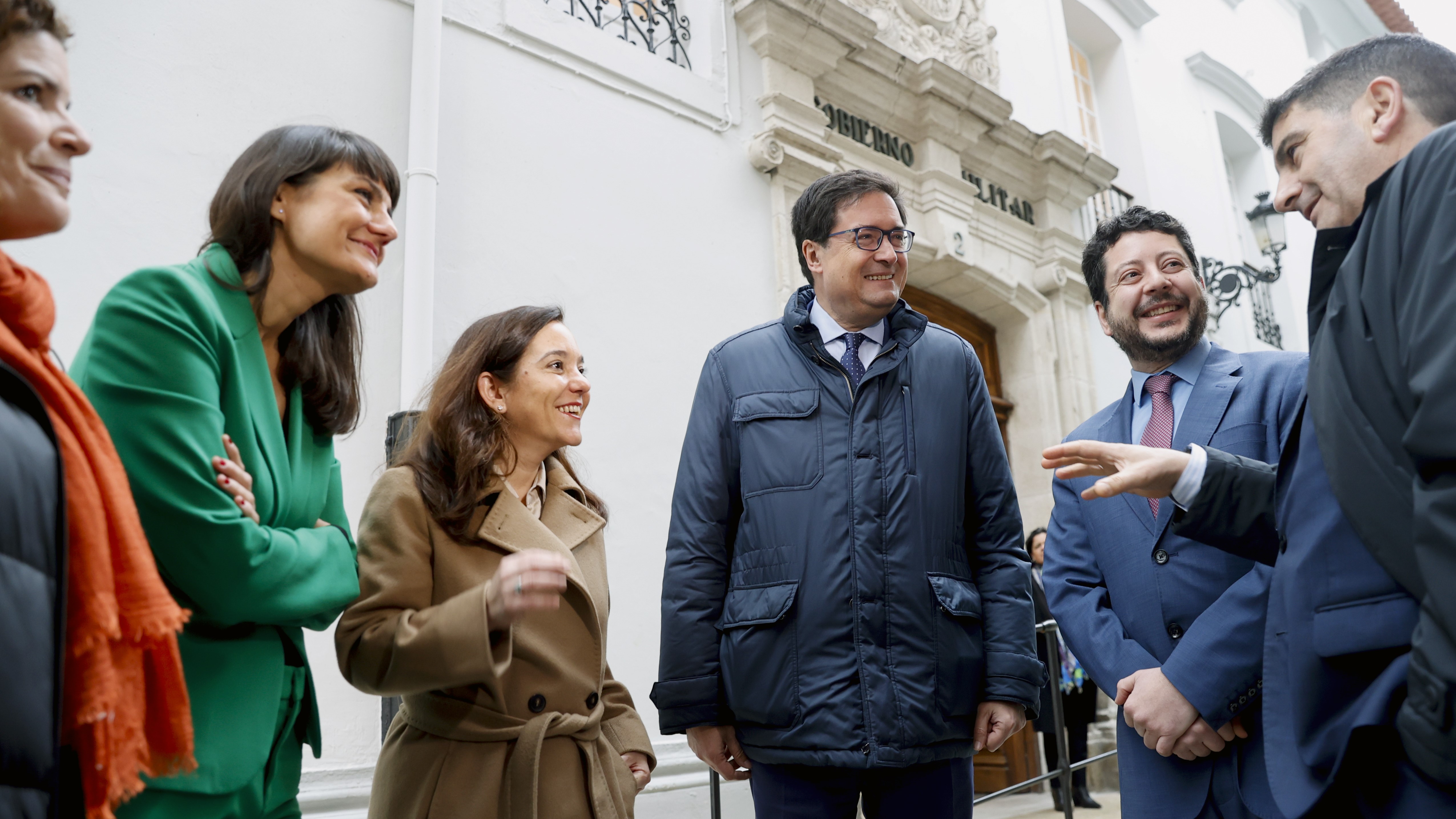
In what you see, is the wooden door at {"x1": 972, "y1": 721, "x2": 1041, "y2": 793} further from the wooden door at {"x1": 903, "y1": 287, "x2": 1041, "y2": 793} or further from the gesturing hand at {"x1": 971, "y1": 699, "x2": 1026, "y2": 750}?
the gesturing hand at {"x1": 971, "y1": 699, "x2": 1026, "y2": 750}

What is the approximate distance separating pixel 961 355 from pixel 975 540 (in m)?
0.50

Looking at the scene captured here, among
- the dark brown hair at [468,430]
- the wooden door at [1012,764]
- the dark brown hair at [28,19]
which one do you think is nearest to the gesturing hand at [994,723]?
the dark brown hair at [468,430]

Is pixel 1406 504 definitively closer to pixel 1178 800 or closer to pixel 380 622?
pixel 1178 800

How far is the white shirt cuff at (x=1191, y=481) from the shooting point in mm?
1963

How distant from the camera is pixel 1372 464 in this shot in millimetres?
1372

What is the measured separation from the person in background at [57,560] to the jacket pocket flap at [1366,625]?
A: 5.21 ft

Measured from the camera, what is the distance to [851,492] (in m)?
2.29

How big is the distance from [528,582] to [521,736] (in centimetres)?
45

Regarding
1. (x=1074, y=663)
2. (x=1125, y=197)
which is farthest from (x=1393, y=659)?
(x=1125, y=197)

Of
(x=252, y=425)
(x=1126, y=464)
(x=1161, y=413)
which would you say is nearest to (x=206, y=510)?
(x=252, y=425)

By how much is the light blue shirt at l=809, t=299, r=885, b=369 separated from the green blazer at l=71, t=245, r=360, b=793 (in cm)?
141

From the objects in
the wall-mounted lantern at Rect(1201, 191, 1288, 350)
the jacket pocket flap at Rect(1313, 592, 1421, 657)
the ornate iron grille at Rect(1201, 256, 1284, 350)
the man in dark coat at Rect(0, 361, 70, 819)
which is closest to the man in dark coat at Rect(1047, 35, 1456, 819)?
the jacket pocket flap at Rect(1313, 592, 1421, 657)

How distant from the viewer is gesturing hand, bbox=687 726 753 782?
226 cm

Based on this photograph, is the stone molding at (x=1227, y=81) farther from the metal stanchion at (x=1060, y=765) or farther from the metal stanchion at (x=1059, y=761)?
the metal stanchion at (x=1060, y=765)
